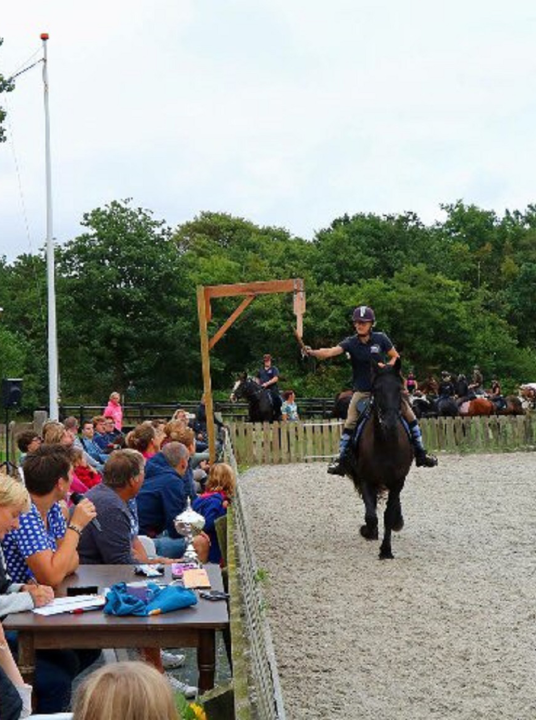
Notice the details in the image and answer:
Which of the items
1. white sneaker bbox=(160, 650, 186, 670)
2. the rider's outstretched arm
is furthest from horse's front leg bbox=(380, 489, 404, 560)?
white sneaker bbox=(160, 650, 186, 670)

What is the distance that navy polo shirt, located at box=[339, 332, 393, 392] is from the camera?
1332cm

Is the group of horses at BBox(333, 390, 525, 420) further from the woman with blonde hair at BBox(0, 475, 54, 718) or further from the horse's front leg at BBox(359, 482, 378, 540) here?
the woman with blonde hair at BBox(0, 475, 54, 718)

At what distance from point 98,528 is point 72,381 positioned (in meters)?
36.7

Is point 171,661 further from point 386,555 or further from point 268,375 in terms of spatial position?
point 268,375

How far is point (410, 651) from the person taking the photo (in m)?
8.63

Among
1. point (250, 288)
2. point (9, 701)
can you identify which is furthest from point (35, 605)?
point (250, 288)

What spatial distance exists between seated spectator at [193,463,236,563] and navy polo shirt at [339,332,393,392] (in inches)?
157

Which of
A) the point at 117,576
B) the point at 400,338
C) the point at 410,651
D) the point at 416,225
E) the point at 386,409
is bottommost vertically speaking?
the point at 410,651

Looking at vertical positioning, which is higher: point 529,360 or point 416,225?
point 416,225

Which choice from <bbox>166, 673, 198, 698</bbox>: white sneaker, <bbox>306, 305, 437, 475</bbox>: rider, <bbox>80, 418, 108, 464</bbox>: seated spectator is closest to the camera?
<bbox>166, 673, 198, 698</bbox>: white sneaker

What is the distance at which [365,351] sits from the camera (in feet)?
43.9

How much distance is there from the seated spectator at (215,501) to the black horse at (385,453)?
11.5ft

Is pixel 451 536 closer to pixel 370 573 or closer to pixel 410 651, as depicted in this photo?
pixel 370 573

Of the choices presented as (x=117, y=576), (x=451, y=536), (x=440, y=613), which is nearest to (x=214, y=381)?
(x=451, y=536)
